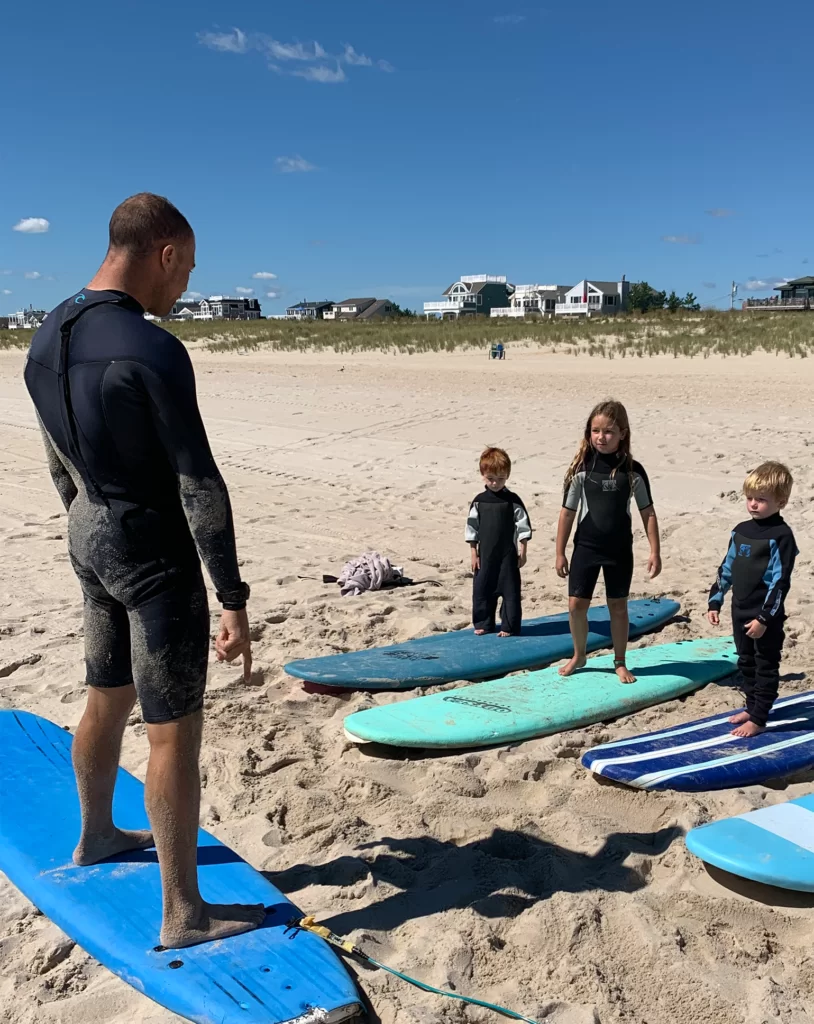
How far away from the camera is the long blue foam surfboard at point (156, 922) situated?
222cm

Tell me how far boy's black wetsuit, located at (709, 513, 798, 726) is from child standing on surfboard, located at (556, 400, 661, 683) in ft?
1.83

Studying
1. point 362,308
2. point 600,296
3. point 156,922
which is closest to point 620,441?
point 156,922

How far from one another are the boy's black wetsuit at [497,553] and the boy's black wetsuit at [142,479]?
2.80 metres

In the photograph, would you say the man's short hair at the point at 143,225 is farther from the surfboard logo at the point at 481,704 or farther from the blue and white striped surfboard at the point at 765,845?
the surfboard logo at the point at 481,704

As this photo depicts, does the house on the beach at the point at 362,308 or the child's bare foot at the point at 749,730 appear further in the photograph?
the house on the beach at the point at 362,308

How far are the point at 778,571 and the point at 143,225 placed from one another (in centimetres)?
277

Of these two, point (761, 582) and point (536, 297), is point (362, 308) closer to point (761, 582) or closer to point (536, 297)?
point (536, 297)

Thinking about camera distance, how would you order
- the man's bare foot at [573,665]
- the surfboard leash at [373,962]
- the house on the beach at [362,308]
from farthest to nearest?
the house on the beach at [362,308] < the man's bare foot at [573,665] < the surfboard leash at [373,962]

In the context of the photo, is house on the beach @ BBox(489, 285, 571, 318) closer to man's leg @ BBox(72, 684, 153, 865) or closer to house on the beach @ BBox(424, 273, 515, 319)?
house on the beach @ BBox(424, 273, 515, 319)

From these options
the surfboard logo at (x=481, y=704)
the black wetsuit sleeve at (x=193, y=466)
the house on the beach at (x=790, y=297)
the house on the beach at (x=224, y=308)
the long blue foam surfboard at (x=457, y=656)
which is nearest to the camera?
the black wetsuit sleeve at (x=193, y=466)

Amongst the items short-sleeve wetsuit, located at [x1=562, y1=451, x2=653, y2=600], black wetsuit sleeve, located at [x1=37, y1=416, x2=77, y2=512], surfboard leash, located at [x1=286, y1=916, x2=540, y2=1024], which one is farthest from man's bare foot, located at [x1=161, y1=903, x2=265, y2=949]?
short-sleeve wetsuit, located at [x1=562, y1=451, x2=653, y2=600]

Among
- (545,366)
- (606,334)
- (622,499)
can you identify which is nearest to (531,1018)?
Answer: (622,499)

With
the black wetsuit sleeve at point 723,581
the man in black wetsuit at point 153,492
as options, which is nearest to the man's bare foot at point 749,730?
the black wetsuit sleeve at point 723,581

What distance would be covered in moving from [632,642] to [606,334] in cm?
2336
